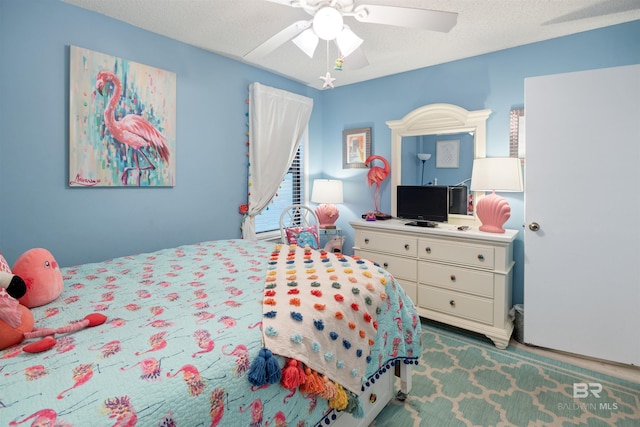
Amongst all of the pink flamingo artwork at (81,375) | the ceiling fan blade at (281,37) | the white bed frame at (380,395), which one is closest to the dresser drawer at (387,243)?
the white bed frame at (380,395)

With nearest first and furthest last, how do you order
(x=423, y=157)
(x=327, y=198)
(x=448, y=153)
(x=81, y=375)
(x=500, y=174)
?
(x=81, y=375) < (x=500, y=174) < (x=448, y=153) < (x=423, y=157) < (x=327, y=198)

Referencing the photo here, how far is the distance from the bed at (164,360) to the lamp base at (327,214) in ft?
7.17

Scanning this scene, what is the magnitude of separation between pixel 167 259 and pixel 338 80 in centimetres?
284

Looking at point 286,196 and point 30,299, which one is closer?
point 30,299

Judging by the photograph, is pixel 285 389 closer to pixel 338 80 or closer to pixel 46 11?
pixel 46 11

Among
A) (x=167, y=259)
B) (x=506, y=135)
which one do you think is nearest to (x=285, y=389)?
(x=167, y=259)

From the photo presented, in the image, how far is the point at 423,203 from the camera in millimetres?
3242

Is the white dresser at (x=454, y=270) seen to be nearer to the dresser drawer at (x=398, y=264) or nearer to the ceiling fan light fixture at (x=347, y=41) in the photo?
the dresser drawer at (x=398, y=264)

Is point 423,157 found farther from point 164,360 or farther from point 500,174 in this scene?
point 164,360

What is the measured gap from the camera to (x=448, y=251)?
288 centimetres

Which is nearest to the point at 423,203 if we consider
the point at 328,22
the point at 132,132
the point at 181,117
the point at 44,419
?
the point at 328,22

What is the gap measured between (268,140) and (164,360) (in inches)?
114

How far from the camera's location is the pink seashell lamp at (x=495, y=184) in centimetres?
267

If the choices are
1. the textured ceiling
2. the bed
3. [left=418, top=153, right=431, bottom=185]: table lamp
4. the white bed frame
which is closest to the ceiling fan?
the textured ceiling
